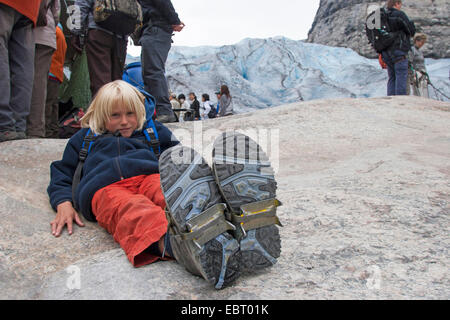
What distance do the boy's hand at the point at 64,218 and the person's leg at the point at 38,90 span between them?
1648 millimetres

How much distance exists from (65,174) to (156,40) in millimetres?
2066

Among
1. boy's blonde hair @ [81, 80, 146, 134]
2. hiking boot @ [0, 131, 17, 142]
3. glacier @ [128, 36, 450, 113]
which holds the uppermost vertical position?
boy's blonde hair @ [81, 80, 146, 134]

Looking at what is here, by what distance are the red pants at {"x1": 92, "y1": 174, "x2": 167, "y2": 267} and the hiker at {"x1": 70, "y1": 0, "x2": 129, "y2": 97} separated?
1995 mm

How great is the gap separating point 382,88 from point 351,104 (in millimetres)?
10804

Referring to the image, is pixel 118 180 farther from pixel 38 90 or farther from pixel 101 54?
pixel 101 54

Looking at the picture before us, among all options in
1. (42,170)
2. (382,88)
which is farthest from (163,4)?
(382,88)

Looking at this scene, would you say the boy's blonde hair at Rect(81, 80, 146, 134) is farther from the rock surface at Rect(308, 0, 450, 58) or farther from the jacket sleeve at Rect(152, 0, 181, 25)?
the rock surface at Rect(308, 0, 450, 58)

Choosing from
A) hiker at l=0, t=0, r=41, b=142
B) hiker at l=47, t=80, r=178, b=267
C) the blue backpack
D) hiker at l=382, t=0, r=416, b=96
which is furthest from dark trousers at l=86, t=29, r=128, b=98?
hiker at l=382, t=0, r=416, b=96

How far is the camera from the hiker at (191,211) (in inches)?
35.5

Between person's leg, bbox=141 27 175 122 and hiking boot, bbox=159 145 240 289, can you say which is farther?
person's leg, bbox=141 27 175 122

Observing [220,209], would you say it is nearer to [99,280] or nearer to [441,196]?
[99,280]

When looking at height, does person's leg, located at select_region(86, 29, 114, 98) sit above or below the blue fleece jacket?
above

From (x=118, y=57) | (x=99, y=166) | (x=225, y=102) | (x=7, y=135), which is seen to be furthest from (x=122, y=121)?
(x=225, y=102)

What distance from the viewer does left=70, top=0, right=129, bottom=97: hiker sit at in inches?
121
